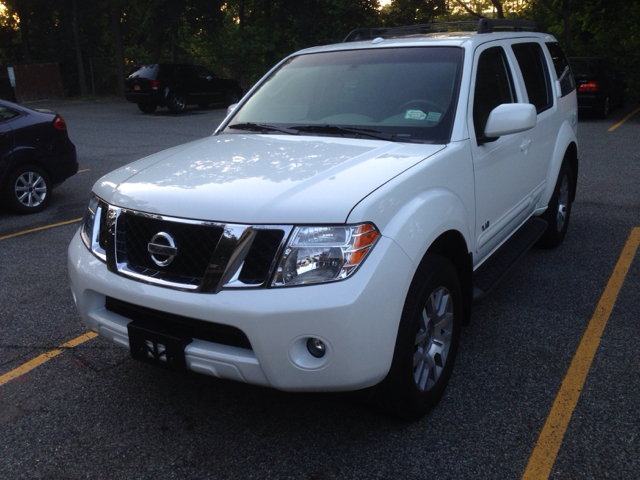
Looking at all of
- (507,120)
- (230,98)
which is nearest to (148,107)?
(230,98)

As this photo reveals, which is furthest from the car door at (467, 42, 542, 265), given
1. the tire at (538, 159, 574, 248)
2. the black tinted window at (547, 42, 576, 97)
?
the black tinted window at (547, 42, 576, 97)

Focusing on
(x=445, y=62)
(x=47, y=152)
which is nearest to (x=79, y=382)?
(x=445, y=62)

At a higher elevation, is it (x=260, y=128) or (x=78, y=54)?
(x=260, y=128)

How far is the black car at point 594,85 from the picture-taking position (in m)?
15.4

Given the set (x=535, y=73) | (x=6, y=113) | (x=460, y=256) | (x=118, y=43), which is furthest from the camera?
(x=118, y=43)

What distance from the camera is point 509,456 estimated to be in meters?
2.71

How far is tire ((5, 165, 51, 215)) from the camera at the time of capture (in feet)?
23.9

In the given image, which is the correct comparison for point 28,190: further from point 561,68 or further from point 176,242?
point 561,68

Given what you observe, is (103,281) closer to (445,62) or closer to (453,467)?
(453,467)

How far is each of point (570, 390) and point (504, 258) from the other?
106 centimetres

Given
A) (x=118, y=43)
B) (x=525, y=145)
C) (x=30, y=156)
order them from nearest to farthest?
(x=525, y=145)
(x=30, y=156)
(x=118, y=43)

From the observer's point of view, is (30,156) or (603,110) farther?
(603,110)

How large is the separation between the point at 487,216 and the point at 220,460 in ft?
6.72

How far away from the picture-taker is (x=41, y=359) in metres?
3.74
